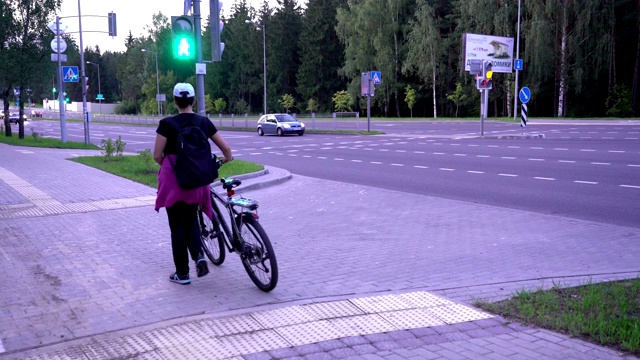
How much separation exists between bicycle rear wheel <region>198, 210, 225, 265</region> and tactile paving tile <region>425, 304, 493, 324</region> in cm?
247

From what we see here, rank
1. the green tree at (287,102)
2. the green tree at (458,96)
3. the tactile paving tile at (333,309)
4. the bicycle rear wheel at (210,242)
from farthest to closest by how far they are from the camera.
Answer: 1. the green tree at (287,102)
2. the green tree at (458,96)
3. the bicycle rear wheel at (210,242)
4. the tactile paving tile at (333,309)

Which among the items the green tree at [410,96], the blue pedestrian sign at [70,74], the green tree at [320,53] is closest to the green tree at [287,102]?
the green tree at [320,53]

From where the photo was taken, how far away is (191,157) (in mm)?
5543

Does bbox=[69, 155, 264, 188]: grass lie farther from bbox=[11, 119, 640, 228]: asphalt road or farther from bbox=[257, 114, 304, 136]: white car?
bbox=[257, 114, 304, 136]: white car

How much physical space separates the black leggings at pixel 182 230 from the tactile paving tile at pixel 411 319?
81.2 inches

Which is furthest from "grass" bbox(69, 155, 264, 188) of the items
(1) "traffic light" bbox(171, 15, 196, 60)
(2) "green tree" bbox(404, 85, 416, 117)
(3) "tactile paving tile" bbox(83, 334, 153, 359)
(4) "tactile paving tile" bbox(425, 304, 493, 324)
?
(2) "green tree" bbox(404, 85, 416, 117)

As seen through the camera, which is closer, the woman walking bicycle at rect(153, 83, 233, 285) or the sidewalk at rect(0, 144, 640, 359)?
the sidewalk at rect(0, 144, 640, 359)

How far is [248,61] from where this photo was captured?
91000mm

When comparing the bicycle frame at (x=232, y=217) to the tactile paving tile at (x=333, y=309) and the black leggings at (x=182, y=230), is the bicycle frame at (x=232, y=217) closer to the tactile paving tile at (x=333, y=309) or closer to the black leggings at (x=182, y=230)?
the black leggings at (x=182, y=230)

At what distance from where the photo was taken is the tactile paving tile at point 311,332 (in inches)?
174

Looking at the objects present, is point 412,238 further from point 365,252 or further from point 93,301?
point 93,301

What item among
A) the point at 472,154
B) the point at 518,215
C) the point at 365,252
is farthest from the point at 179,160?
the point at 472,154

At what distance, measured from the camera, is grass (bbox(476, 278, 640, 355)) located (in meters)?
4.35

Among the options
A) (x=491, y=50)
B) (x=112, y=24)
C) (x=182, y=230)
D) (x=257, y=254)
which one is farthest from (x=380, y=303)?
(x=491, y=50)
